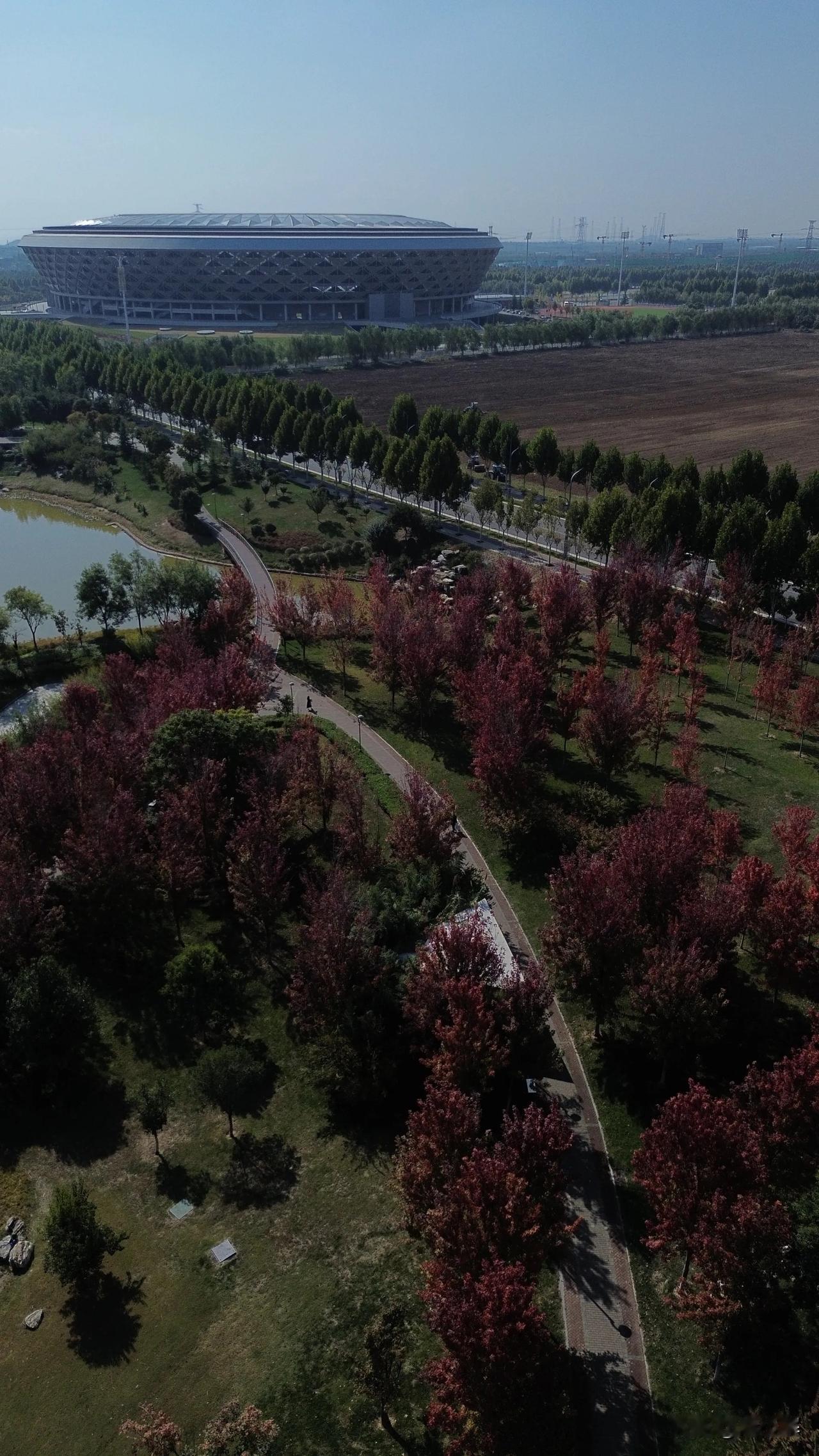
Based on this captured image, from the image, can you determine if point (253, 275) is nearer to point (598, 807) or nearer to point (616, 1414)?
point (598, 807)

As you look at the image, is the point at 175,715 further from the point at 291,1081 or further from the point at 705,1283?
the point at 705,1283

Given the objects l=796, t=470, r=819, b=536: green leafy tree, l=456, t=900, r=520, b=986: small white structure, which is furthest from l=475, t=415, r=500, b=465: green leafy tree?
l=456, t=900, r=520, b=986: small white structure

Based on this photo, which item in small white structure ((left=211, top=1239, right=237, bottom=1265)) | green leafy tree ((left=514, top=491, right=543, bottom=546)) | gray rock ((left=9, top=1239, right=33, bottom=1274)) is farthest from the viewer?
green leafy tree ((left=514, top=491, right=543, bottom=546))

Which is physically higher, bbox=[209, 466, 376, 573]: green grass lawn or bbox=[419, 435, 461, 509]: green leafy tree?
bbox=[419, 435, 461, 509]: green leafy tree

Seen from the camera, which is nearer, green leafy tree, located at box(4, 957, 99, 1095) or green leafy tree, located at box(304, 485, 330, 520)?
green leafy tree, located at box(4, 957, 99, 1095)

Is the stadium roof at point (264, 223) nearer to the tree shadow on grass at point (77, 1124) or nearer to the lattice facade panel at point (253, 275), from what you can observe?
the lattice facade panel at point (253, 275)

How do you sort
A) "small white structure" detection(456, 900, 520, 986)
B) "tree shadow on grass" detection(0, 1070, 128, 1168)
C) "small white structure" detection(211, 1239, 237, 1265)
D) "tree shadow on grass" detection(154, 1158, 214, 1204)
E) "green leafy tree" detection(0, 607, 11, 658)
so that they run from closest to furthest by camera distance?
"small white structure" detection(211, 1239, 237, 1265) → "tree shadow on grass" detection(154, 1158, 214, 1204) → "tree shadow on grass" detection(0, 1070, 128, 1168) → "small white structure" detection(456, 900, 520, 986) → "green leafy tree" detection(0, 607, 11, 658)

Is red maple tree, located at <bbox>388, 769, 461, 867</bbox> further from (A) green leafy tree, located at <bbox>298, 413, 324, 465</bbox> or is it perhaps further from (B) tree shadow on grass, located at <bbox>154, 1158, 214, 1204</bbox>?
(A) green leafy tree, located at <bbox>298, 413, 324, 465</bbox>

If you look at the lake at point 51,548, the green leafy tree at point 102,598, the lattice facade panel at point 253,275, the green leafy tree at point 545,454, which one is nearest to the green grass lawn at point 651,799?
the green leafy tree at point 102,598

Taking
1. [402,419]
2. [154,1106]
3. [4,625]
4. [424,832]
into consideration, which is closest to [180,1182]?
[154,1106]
